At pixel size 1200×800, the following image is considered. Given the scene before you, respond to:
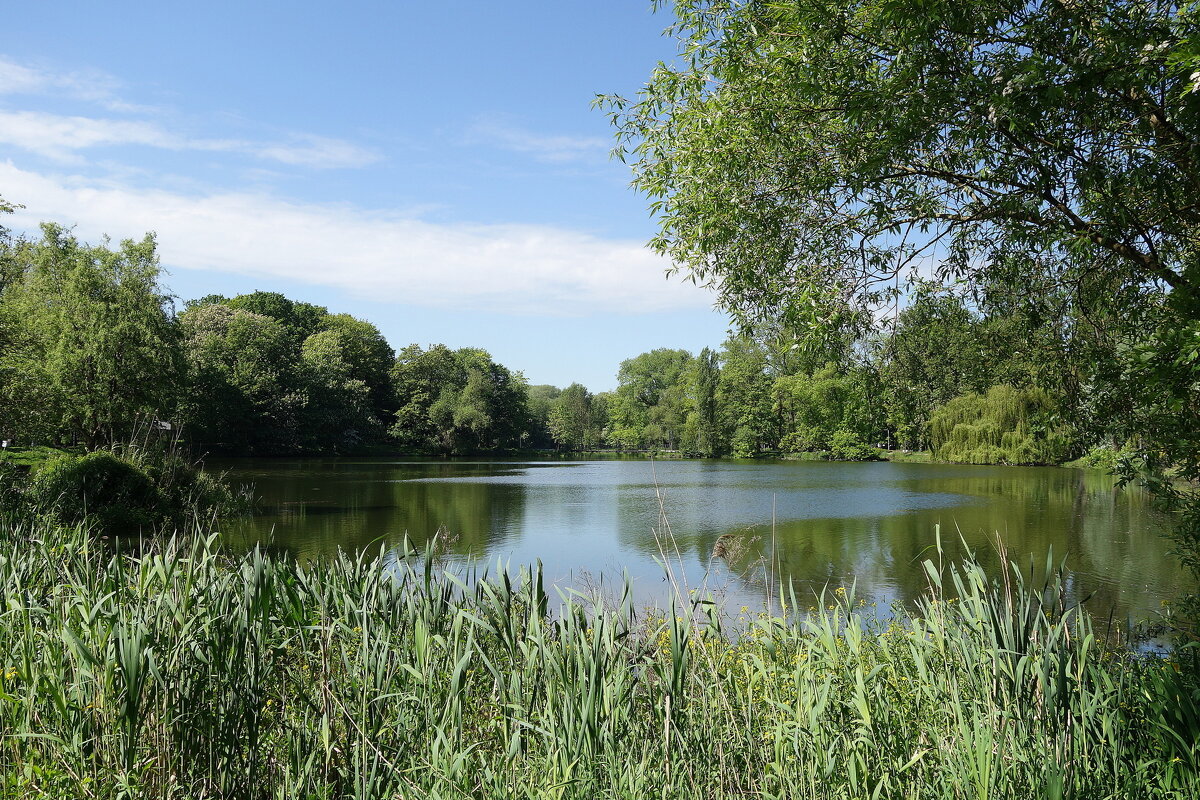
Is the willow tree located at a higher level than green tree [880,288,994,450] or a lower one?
higher

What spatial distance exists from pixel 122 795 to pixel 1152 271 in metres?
6.36

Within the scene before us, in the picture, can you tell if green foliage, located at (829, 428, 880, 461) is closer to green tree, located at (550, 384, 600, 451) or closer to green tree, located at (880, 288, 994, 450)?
green tree, located at (550, 384, 600, 451)

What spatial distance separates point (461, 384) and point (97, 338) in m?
42.1

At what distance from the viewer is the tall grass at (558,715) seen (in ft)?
8.82

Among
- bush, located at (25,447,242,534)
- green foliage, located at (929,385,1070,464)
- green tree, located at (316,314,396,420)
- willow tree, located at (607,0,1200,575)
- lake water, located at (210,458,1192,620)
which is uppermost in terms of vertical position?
green tree, located at (316,314,396,420)

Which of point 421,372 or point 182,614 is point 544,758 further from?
point 421,372

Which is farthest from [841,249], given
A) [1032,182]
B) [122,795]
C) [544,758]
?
[122,795]

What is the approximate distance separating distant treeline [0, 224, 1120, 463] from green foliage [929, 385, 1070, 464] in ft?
0.30

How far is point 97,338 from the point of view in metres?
22.1

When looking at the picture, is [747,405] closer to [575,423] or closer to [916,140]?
[575,423]

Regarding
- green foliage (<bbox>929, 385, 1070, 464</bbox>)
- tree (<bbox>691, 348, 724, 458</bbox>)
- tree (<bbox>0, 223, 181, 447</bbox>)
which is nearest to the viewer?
tree (<bbox>0, 223, 181, 447</bbox>)

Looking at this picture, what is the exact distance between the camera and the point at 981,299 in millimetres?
6770

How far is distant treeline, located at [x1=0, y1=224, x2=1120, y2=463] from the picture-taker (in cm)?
687

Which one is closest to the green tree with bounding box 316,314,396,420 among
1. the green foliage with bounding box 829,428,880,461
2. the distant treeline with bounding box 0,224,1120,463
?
the distant treeline with bounding box 0,224,1120,463
